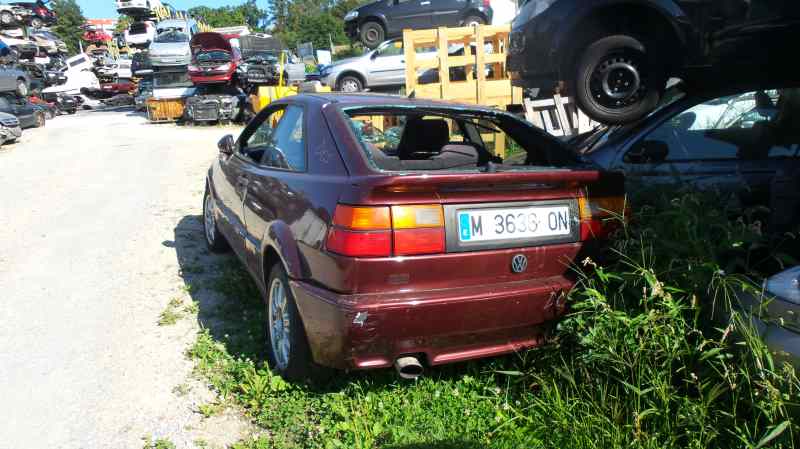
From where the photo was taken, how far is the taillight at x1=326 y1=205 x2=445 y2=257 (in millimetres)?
2457

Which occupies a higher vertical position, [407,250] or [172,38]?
[172,38]

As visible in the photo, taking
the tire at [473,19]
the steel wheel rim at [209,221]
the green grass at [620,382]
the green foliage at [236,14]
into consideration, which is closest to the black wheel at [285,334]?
the green grass at [620,382]

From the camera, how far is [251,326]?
3.83 metres

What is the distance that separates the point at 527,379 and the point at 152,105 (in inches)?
775

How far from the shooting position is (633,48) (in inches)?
188

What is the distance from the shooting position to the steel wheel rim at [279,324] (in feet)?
9.99

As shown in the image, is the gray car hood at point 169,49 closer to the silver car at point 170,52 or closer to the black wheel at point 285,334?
the silver car at point 170,52

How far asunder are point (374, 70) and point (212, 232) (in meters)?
11.8

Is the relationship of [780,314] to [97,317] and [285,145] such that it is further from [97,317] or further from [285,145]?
[97,317]

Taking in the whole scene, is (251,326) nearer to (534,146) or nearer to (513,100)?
(534,146)

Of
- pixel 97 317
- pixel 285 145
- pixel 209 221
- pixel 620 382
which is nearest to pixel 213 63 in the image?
pixel 209 221

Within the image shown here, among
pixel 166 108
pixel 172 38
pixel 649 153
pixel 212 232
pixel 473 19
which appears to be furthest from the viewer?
pixel 172 38

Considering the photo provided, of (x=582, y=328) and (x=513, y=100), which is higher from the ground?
(x=513, y=100)

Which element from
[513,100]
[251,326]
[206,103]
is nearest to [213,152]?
[206,103]
